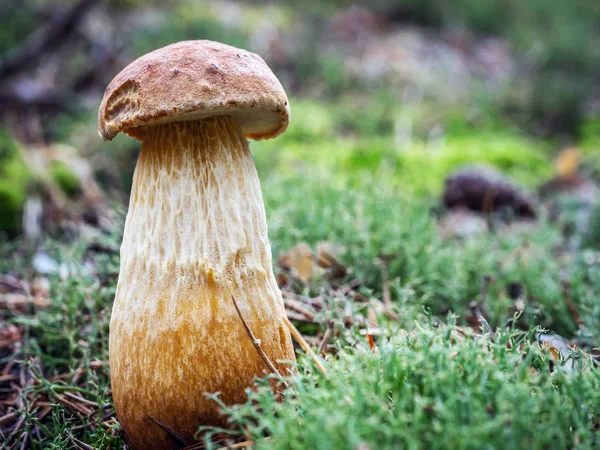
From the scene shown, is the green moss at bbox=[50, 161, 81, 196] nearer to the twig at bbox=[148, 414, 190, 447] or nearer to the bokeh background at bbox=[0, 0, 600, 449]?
the bokeh background at bbox=[0, 0, 600, 449]

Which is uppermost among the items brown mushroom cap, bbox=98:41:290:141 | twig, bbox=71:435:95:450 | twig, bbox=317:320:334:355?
brown mushroom cap, bbox=98:41:290:141

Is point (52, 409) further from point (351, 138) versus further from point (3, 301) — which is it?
point (351, 138)

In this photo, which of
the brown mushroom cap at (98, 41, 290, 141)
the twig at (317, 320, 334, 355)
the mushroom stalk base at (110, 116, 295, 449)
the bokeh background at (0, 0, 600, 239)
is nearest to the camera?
the brown mushroom cap at (98, 41, 290, 141)

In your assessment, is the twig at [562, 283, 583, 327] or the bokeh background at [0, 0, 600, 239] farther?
the bokeh background at [0, 0, 600, 239]

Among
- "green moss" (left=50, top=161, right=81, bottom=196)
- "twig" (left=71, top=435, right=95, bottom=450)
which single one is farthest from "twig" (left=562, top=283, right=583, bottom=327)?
"green moss" (left=50, top=161, right=81, bottom=196)

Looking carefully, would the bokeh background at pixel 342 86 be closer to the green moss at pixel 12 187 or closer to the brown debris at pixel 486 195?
the green moss at pixel 12 187

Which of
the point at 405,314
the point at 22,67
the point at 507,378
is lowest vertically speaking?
the point at 405,314

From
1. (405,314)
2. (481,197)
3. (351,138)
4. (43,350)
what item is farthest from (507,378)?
(351,138)
